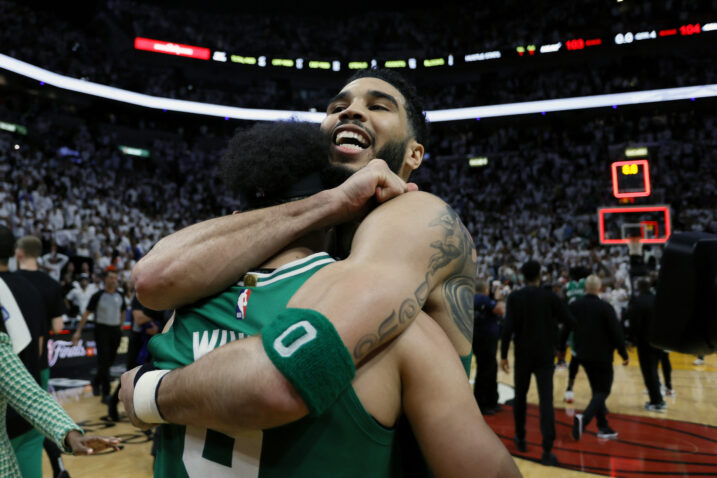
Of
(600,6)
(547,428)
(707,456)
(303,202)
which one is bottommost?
(707,456)

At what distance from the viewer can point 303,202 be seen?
143 cm

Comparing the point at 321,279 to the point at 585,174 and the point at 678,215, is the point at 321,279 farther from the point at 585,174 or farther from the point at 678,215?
the point at 585,174

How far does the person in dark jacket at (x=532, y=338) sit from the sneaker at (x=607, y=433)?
1213mm

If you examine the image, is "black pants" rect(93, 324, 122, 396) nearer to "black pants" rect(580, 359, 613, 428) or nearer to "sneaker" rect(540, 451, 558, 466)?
"sneaker" rect(540, 451, 558, 466)

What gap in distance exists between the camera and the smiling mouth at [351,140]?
1923mm

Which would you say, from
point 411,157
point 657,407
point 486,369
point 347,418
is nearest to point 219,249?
point 347,418

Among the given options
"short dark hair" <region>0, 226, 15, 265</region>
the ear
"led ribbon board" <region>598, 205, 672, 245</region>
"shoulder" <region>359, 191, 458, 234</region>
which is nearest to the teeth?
the ear

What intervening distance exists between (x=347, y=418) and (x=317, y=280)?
0.30m

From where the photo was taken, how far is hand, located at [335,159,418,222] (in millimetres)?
1430

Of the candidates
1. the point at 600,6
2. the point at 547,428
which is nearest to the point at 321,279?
the point at 547,428

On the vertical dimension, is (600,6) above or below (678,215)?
above

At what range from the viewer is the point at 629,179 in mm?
18312

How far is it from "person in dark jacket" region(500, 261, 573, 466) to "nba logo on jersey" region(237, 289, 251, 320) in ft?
16.9

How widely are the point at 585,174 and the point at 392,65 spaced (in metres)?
10.7
